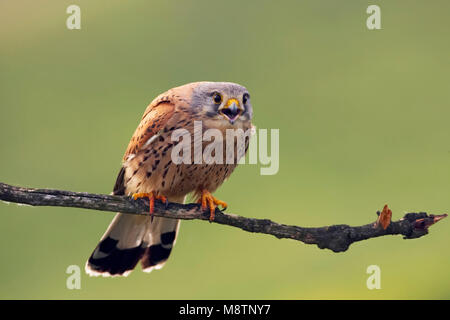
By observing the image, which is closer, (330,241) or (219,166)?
(330,241)

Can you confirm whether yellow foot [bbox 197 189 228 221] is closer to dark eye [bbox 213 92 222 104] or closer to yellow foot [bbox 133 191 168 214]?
yellow foot [bbox 133 191 168 214]

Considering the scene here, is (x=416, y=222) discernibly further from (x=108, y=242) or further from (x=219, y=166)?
(x=108, y=242)

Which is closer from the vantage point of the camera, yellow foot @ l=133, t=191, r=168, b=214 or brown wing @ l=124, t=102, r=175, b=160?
yellow foot @ l=133, t=191, r=168, b=214

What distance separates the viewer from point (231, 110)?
16.2 ft

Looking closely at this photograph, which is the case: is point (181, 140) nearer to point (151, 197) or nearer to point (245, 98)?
point (151, 197)

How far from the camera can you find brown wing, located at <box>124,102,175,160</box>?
508cm

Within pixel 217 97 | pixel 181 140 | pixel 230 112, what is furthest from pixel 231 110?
pixel 181 140

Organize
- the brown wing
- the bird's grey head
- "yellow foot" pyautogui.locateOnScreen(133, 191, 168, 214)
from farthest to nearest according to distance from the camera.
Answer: the brown wing
the bird's grey head
"yellow foot" pyautogui.locateOnScreen(133, 191, 168, 214)

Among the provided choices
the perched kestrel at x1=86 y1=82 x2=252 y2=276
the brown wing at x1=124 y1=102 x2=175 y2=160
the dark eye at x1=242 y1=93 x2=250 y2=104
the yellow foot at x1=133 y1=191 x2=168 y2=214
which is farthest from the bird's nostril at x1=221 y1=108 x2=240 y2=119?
the yellow foot at x1=133 y1=191 x2=168 y2=214

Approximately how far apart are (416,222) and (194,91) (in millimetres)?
2038

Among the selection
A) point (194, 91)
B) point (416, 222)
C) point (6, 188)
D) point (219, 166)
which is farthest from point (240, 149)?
point (6, 188)

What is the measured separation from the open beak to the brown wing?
1.48ft

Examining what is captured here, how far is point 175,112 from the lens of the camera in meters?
5.11

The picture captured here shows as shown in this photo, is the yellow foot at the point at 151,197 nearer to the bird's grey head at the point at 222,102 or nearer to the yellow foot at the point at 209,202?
the yellow foot at the point at 209,202
